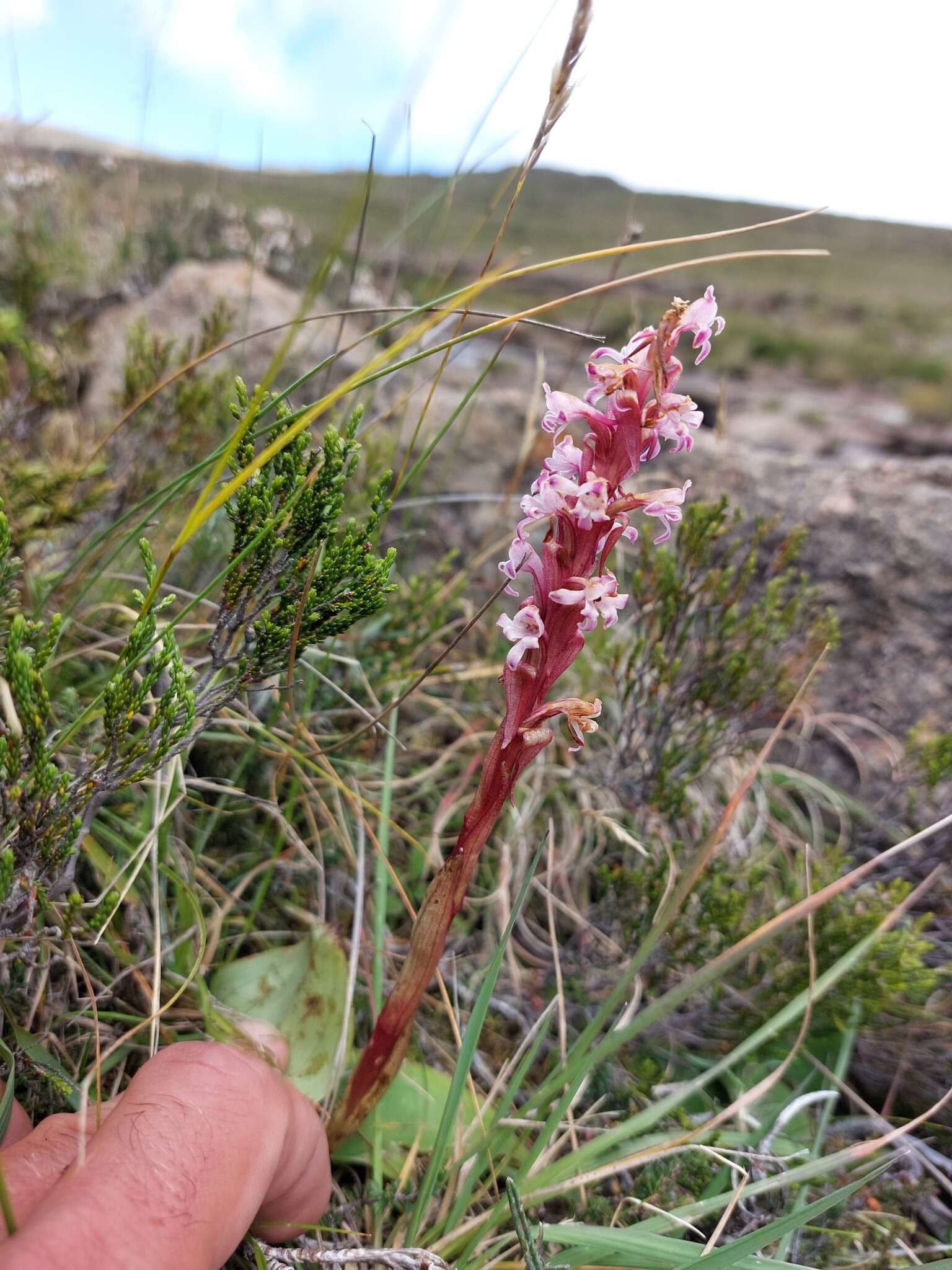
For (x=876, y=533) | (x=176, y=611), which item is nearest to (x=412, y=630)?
(x=176, y=611)

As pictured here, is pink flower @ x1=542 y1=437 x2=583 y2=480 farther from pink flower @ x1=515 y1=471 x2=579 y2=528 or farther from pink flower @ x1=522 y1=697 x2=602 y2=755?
pink flower @ x1=522 y1=697 x2=602 y2=755

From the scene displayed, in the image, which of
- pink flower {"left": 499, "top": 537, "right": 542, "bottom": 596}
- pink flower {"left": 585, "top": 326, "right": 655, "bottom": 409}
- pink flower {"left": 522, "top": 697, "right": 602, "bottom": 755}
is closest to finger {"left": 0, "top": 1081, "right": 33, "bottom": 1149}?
pink flower {"left": 522, "top": 697, "right": 602, "bottom": 755}

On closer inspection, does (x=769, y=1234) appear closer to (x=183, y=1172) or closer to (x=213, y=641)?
(x=183, y=1172)

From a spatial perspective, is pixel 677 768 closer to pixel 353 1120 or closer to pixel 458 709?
pixel 458 709

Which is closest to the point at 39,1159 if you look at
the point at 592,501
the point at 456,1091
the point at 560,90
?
the point at 456,1091

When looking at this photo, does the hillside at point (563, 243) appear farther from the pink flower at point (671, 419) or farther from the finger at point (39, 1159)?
the finger at point (39, 1159)

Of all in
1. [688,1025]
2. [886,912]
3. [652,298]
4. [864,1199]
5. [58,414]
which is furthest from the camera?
[652,298]

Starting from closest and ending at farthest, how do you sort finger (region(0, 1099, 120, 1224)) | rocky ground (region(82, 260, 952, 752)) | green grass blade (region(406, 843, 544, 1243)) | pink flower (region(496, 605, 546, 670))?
finger (region(0, 1099, 120, 1224)) < pink flower (region(496, 605, 546, 670)) < green grass blade (region(406, 843, 544, 1243)) < rocky ground (region(82, 260, 952, 752))
